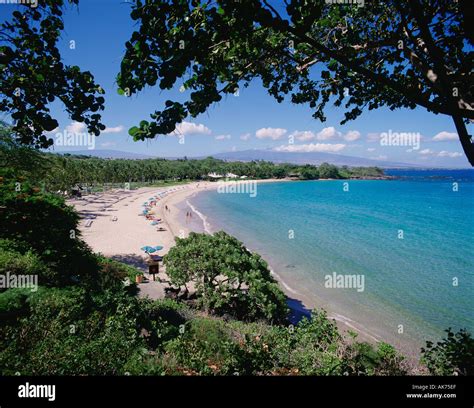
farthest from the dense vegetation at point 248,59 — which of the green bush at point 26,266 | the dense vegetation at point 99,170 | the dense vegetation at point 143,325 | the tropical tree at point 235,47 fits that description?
the dense vegetation at point 99,170

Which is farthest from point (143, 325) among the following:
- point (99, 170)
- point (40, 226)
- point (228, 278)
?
point (99, 170)

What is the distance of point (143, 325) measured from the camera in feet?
29.9

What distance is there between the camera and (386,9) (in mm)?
5406

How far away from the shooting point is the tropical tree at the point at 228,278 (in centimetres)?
1366

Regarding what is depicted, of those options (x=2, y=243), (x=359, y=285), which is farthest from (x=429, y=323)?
(x=2, y=243)

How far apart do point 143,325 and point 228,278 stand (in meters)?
5.48

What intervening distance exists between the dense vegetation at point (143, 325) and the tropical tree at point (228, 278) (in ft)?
0.17

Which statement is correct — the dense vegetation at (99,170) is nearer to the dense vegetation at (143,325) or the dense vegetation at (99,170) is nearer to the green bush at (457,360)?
the dense vegetation at (143,325)

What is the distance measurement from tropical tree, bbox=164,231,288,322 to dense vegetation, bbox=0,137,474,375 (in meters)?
0.05

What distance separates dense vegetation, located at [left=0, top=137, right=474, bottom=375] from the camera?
584cm

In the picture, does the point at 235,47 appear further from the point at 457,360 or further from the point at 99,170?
the point at 99,170

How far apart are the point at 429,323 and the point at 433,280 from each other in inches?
370

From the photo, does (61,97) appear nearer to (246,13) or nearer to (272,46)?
(246,13)

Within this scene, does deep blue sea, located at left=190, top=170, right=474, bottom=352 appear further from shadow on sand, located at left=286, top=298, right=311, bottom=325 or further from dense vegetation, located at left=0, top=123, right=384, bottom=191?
dense vegetation, located at left=0, top=123, right=384, bottom=191
